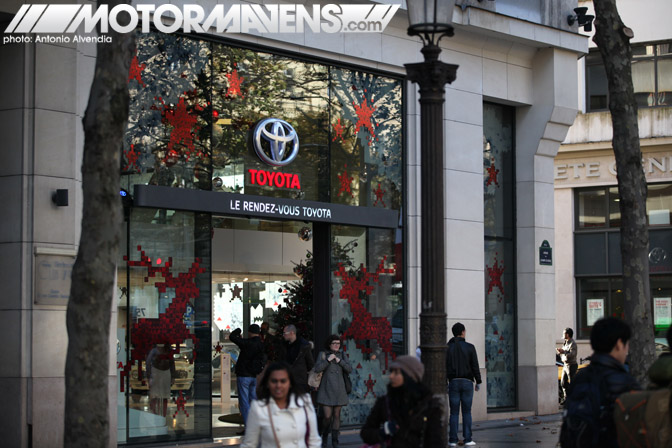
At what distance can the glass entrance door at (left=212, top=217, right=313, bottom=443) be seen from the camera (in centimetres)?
1956

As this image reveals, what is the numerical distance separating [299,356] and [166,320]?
197 cm

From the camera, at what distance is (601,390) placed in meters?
6.30

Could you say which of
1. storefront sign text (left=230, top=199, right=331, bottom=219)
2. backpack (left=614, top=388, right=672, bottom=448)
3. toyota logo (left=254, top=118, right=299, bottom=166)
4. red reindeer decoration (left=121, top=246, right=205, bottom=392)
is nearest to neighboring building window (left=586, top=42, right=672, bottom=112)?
storefront sign text (left=230, top=199, right=331, bottom=219)

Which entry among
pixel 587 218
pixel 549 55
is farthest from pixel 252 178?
pixel 587 218

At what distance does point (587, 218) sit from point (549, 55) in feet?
43.6

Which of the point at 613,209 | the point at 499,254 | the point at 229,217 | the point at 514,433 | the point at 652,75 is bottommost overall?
the point at 514,433

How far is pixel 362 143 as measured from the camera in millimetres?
18203

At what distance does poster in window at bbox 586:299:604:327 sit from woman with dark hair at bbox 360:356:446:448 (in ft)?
87.0

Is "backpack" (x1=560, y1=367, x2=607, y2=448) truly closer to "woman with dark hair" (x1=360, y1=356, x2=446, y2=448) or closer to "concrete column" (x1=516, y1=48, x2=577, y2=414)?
"woman with dark hair" (x1=360, y1=356, x2=446, y2=448)

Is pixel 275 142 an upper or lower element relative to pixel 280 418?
upper

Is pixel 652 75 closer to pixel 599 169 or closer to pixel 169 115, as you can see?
pixel 599 169

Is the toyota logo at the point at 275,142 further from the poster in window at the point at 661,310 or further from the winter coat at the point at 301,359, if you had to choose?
the poster in window at the point at 661,310

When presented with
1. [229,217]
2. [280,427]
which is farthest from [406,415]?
[229,217]

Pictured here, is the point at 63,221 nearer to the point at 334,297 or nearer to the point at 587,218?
the point at 334,297
